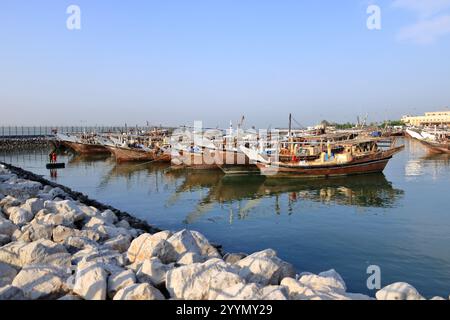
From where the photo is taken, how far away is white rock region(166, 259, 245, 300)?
591 cm

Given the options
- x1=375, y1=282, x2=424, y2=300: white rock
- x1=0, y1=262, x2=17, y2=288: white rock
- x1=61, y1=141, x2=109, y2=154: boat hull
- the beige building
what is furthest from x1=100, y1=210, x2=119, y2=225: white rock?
the beige building

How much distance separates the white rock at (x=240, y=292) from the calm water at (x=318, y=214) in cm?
441

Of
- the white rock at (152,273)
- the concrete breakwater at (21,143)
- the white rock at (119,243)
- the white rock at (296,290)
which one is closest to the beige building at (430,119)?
the concrete breakwater at (21,143)

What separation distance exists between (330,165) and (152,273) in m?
22.3

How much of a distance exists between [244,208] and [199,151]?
47.0ft

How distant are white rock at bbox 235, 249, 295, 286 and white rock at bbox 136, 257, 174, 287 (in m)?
1.29

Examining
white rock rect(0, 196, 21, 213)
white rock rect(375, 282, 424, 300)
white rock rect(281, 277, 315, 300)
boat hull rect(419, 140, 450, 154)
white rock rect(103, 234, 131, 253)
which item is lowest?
white rock rect(103, 234, 131, 253)

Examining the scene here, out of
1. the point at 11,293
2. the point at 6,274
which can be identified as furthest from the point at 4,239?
the point at 11,293

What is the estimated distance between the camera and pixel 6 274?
6.89 meters

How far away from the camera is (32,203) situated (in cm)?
1209

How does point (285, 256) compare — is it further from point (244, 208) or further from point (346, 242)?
point (244, 208)

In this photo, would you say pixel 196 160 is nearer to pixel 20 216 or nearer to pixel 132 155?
pixel 132 155

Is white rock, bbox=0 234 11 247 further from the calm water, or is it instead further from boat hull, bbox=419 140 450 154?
boat hull, bbox=419 140 450 154
